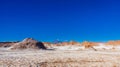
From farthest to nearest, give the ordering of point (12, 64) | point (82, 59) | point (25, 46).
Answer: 1. point (25, 46)
2. point (82, 59)
3. point (12, 64)

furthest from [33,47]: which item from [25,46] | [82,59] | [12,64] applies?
[12,64]

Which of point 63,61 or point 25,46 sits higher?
point 25,46

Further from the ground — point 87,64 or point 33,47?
point 33,47

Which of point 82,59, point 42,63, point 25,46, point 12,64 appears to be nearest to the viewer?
point 12,64

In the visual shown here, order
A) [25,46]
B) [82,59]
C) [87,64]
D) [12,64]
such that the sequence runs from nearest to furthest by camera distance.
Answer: [12,64]
[87,64]
[82,59]
[25,46]

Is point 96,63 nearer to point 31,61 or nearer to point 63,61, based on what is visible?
point 63,61

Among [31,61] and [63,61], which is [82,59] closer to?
[63,61]

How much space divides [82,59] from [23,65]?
5.62m

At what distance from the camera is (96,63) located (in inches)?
728

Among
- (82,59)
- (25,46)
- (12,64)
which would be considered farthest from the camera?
(25,46)

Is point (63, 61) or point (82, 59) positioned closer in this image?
point (63, 61)

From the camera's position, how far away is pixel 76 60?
18.7 meters

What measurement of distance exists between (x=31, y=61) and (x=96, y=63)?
516 cm

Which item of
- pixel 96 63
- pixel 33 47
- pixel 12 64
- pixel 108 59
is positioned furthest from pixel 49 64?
pixel 33 47
